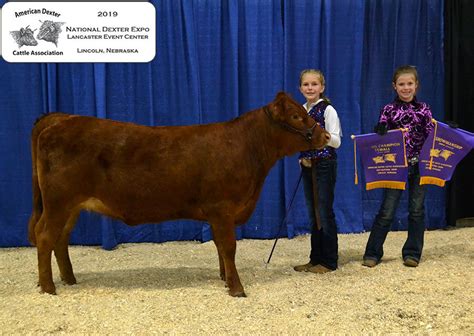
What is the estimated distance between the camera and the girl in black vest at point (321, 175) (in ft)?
12.0

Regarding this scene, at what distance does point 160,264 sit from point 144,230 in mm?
873

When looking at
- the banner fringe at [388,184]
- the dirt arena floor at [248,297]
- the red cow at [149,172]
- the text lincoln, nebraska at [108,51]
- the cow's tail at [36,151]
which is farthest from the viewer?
the text lincoln, nebraska at [108,51]

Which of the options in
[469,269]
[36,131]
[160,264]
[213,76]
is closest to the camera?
[36,131]

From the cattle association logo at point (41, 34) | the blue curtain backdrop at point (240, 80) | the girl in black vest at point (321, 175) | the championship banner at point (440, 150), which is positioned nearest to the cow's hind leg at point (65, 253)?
the blue curtain backdrop at point (240, 80)

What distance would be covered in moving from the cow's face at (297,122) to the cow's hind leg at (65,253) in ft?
5.23

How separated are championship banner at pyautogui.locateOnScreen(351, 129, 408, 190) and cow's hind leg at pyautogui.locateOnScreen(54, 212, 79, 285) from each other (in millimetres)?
2214

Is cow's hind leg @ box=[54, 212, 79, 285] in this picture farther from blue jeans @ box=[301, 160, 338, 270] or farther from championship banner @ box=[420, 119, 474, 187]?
championship banner @ box=[420, 119, 474, 187]

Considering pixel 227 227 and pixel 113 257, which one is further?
pixel 113 257

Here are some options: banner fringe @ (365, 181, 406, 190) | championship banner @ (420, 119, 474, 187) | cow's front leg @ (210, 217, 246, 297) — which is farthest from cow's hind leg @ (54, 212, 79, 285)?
championship banner @ (420, 119, 474, 187)

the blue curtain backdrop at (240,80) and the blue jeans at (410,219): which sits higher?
the blue curtain backdrop at (240,80)

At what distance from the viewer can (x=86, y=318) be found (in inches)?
114

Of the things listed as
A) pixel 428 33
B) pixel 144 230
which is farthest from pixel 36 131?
pixel 428 33

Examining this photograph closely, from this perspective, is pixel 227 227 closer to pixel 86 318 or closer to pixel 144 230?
pixel 86 318

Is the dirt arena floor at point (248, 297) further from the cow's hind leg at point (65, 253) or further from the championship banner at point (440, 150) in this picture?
the championship banner at point (440, 150)
